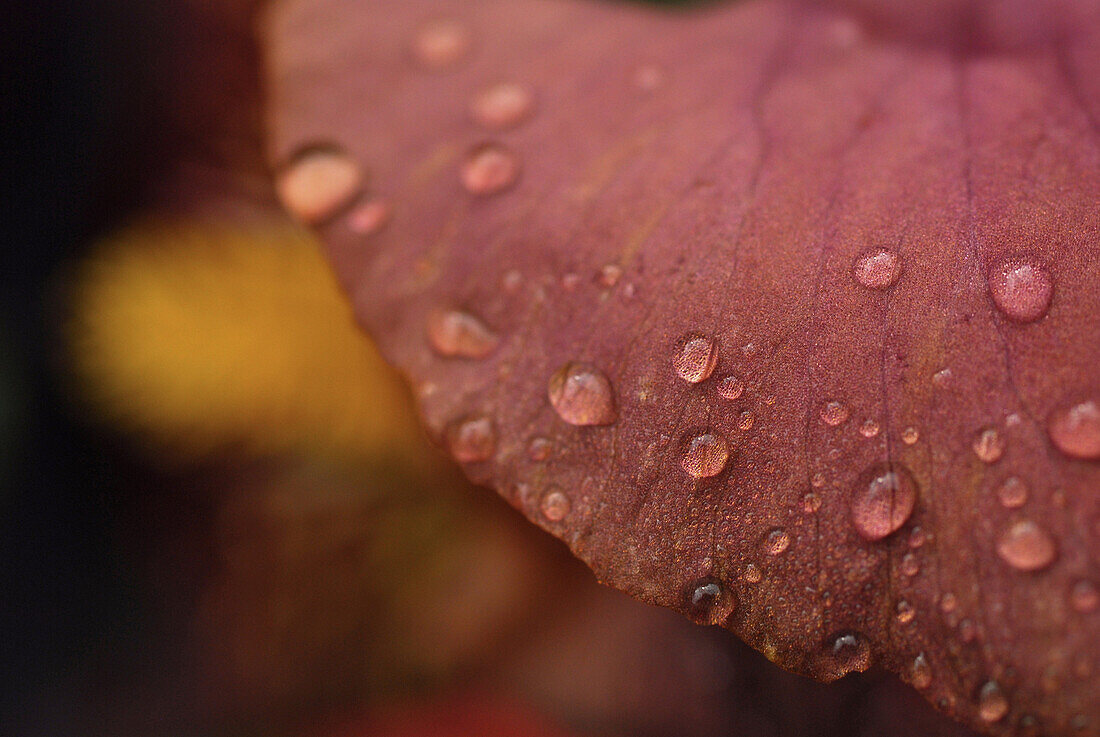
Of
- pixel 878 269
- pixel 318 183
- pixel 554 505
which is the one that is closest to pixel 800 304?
pixel 878 269

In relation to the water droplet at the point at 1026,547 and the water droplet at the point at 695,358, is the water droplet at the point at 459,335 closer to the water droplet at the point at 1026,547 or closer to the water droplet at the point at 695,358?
the water droplet at the point at 695,358

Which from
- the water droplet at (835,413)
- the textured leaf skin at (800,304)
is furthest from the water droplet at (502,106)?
the water droplet at (835,413)

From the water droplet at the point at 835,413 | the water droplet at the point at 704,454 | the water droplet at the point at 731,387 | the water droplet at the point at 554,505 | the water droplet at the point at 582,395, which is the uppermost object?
the water droplet at the point at 731,387

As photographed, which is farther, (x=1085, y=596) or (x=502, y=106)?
(x=502, y=106)

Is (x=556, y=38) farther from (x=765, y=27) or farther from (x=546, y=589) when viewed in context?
(x=546, y=589)

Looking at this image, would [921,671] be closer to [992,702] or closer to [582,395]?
[992,702]

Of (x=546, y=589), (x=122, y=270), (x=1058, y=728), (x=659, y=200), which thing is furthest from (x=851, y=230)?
(x=122, y=270)
